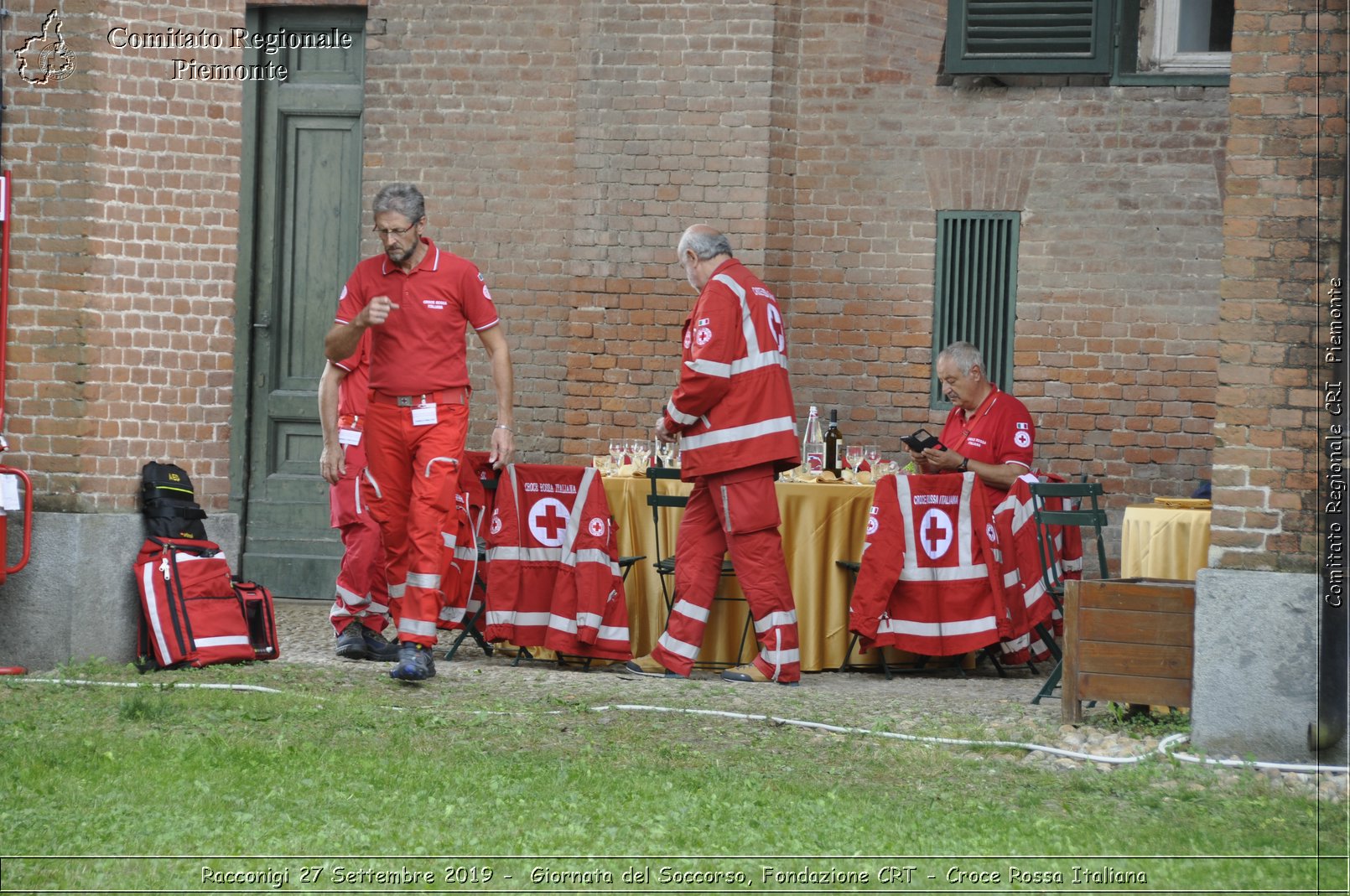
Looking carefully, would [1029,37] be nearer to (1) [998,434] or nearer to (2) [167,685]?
(1) [998,434]

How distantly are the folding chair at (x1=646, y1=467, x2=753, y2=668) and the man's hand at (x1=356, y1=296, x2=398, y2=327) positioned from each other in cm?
169

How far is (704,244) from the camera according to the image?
805 centimetres

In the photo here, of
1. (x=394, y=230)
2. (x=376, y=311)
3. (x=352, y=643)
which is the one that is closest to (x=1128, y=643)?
(x=376, y=311)

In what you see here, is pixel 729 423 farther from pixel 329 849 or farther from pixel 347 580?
pixel 329 849

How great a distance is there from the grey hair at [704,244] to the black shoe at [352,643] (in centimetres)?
245

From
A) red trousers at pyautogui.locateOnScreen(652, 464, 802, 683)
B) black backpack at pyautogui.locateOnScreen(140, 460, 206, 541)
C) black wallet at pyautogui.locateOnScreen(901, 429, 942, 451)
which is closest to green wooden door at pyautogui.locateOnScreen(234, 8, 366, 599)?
black backpack at pyautogui.locateOnScreen(140, 460, 206, 541)

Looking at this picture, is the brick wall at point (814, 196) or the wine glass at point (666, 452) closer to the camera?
the wine glass at point (666, 452)

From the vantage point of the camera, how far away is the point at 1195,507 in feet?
25.6

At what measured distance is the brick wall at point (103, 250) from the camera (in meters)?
8.13

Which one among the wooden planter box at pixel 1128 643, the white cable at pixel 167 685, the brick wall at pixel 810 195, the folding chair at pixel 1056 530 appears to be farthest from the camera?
the brick wall at pixel 810 195

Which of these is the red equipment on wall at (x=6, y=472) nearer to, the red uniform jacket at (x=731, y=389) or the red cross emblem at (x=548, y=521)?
the red cross emblem at (x=548, y=521)

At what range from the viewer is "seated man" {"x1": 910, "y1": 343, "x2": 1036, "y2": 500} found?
347 inches

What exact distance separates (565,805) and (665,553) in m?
3.43

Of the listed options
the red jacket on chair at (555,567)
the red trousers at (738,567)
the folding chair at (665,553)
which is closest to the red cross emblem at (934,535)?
the red trousers at (738,567)
